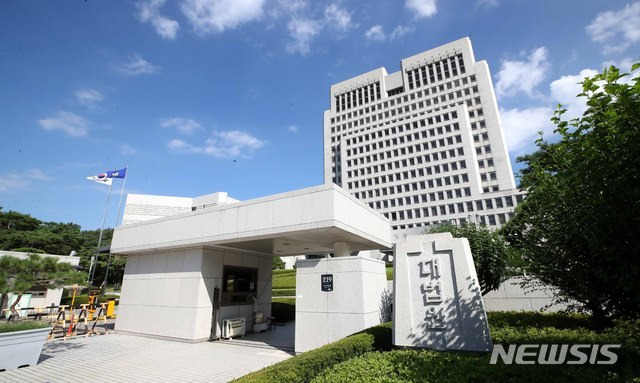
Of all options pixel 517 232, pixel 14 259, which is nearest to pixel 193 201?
pixel 14 259

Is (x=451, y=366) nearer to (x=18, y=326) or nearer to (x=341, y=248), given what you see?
(x=341, y=248)

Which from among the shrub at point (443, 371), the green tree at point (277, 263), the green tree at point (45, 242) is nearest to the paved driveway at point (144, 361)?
the shrub at point (443, 371)

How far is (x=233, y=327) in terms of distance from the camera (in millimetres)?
13867

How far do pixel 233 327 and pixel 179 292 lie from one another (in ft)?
9.55

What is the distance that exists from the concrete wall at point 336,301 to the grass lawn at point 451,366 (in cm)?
170

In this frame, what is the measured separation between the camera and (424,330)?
25.8 feet

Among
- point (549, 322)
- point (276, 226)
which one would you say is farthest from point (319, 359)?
point (549, 322)

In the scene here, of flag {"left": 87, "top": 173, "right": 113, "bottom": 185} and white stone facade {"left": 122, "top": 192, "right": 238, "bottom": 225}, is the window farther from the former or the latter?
white stone facade {"left": 122, "top": 192, "right": 238, "bottom": 225}

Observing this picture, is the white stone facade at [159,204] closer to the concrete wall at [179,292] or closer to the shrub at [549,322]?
the concrete wall at [179,292]

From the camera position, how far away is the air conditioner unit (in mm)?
13570

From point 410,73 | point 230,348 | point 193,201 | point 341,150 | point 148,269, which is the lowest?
point 230,348

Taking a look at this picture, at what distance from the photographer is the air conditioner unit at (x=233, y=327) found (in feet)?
44.5

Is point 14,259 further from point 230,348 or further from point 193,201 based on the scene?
point 193,201

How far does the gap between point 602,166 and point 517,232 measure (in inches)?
308
